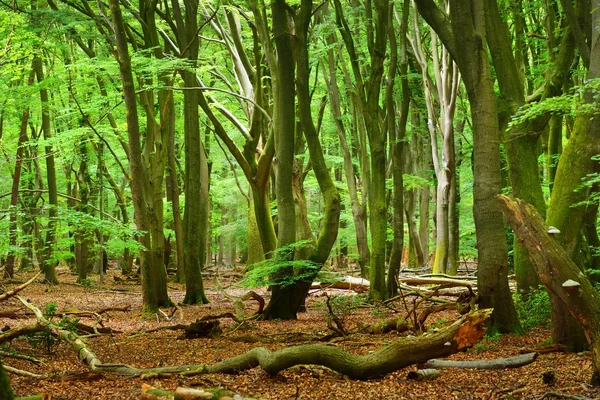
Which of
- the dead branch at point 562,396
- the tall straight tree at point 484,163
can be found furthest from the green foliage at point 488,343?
the dead branch at point 562,396

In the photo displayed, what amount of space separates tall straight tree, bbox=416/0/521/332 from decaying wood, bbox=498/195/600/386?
9.25ft

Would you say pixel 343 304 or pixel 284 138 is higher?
pixel 284 138

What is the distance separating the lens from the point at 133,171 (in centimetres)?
1169

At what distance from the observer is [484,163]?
8.32 m

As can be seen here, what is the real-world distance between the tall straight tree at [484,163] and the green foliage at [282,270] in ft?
11.7

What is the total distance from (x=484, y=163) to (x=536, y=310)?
8.66 feet

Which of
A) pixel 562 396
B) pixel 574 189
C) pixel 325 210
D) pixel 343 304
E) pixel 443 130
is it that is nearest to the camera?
pixel 562 396

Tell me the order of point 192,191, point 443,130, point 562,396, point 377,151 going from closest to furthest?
point 562,396 → point 377,151 → point 192,191 → point 443,130

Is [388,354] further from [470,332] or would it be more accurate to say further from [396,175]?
[396,175]

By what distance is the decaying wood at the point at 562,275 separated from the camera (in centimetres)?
498

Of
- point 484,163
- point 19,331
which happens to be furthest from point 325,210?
point 19,331

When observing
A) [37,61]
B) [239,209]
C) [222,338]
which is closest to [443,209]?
[222,338]

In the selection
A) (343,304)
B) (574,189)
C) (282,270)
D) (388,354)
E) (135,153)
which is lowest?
(343,304)

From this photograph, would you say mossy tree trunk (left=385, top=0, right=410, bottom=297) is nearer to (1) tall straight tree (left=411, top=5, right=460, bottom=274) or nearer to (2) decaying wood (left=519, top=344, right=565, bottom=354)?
(1) tall straight tree (left=411, top=5, right=460, bottom=274)
